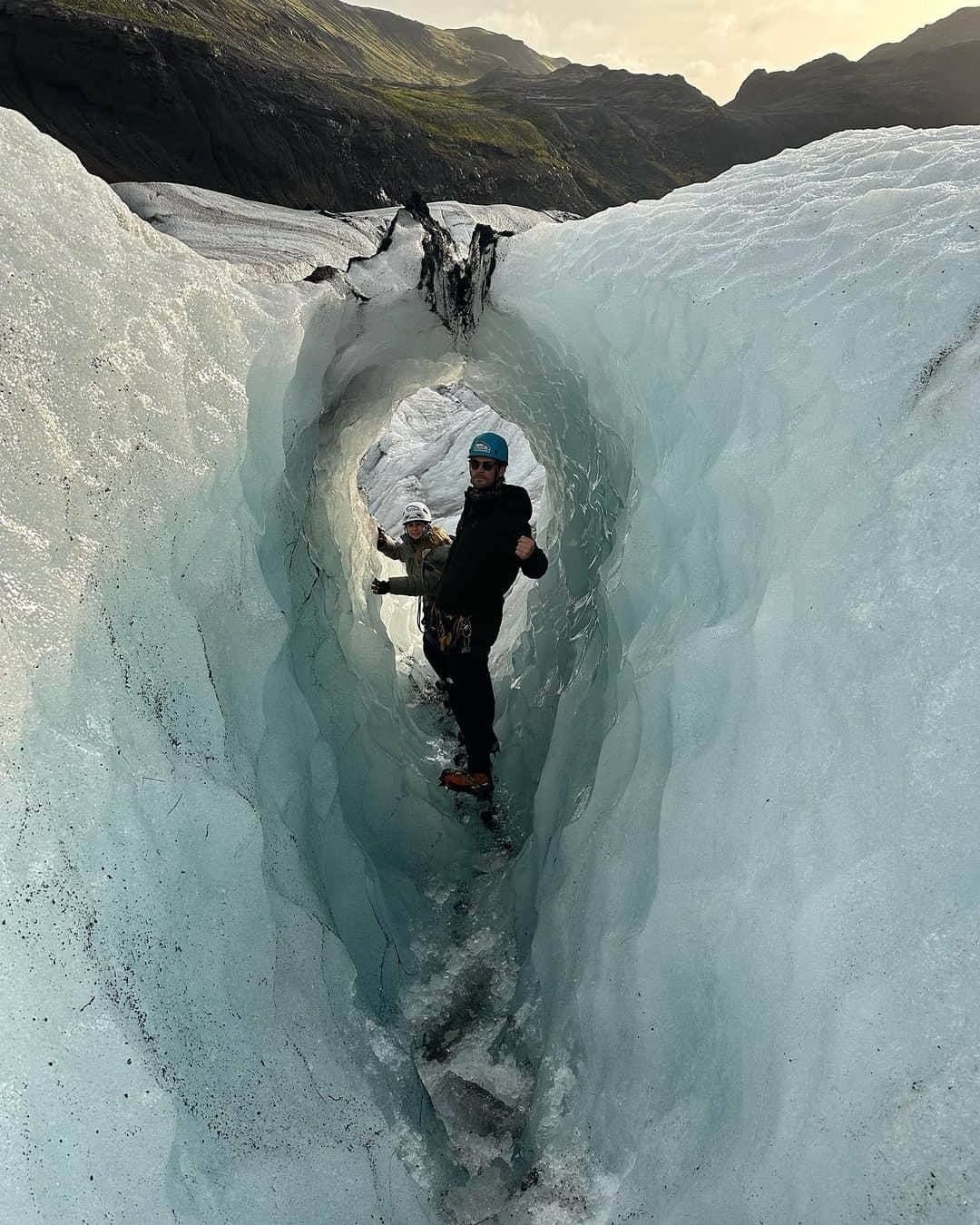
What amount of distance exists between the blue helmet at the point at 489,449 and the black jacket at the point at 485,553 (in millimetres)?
205

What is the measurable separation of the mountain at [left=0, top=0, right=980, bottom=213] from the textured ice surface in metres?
16.9

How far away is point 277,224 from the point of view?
8336mm

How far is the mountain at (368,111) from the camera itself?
2373 cm

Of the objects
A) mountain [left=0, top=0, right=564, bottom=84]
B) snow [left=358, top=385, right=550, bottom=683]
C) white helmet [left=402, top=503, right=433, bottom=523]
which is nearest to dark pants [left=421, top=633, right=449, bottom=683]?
white helmet [left=402, top=503, right=433, bottom=523]

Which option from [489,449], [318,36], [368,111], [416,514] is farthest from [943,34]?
[489,449]

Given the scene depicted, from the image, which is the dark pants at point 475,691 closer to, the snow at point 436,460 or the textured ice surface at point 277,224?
the textured ice surface at point 277,224

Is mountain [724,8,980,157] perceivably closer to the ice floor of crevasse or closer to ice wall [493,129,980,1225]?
ice wall [493,129,980,1225]

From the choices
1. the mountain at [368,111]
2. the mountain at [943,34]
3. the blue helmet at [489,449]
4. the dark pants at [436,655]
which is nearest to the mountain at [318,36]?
the mountain at [368,111]

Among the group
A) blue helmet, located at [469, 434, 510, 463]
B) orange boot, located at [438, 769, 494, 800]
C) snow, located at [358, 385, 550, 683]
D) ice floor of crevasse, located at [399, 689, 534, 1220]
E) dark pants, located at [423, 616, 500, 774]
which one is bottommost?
ice floor of crevasse, located at [399, 689, 534, 1220]

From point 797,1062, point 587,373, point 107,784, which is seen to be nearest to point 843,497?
point 797,1062

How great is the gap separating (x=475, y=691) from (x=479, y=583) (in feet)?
2.54

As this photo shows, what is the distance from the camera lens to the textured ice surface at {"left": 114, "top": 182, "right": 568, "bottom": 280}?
6715 mm

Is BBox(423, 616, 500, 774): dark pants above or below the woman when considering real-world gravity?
below

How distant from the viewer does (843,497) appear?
109 inches
